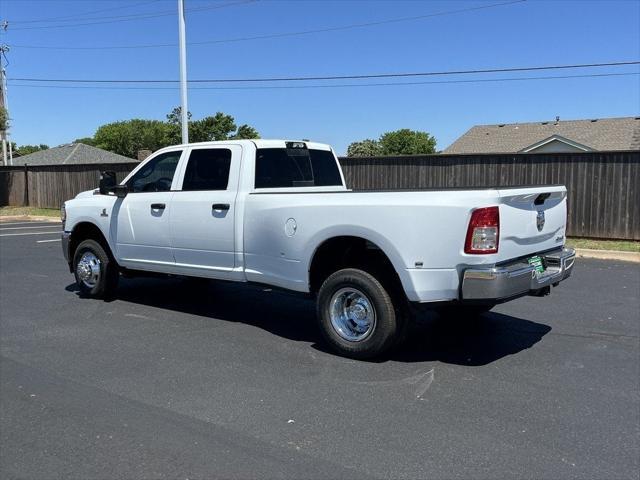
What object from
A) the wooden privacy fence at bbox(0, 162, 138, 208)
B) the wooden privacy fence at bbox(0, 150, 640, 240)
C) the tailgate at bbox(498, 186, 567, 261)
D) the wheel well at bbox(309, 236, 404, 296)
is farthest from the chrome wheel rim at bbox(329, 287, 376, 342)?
the wooden privacy fence at bbox(0, 162, 138, 208)

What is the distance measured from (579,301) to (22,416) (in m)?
6.62

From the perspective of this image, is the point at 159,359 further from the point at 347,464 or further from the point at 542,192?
the point at 542,192

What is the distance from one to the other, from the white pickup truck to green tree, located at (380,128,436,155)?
72081 millimetres

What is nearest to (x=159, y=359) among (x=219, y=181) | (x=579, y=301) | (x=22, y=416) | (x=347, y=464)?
(x=22, y=416)

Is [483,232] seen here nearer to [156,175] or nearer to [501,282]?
[501,282]

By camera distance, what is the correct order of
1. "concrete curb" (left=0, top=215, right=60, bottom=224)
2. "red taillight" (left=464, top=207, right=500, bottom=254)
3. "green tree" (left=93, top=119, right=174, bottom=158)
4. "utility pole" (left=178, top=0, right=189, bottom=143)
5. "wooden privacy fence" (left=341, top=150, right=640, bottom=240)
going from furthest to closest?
"green tree" (left=93, top=119, right=174, bottom=158) → "concrete curb" (left=0, top=215, right=60, bottom=224) → "utility pole" (left=178, top=0, right=189, bottom=143) → "wooden privacy fence" (left=341, top=150, right=640, bottom=240) → "red taillight" (left=464, top=207, right=500, bottom=254)

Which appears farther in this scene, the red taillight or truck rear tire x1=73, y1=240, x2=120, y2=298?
truck rear tire x1=73, y1=240, x2=120, y2=298

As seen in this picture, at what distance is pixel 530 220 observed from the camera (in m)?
5.01

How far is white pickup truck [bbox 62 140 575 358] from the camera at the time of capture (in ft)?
15.4

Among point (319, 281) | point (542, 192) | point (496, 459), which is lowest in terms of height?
point (496, 459)

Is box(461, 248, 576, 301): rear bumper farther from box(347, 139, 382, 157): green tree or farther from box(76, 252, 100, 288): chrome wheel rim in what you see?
box(347, 139, 382, 157): green tree

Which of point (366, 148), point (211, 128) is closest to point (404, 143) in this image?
point (366, 148)

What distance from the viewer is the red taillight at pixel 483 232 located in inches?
180

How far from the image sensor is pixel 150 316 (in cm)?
699
